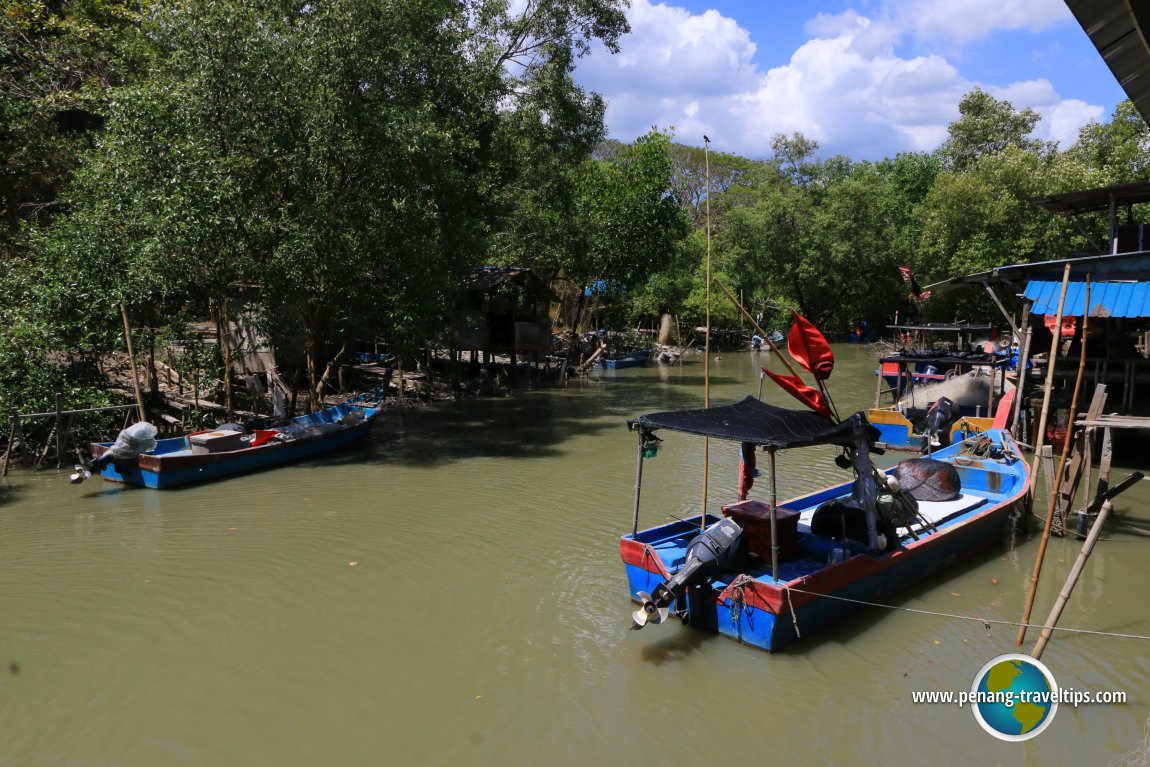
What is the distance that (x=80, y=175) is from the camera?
1423cm

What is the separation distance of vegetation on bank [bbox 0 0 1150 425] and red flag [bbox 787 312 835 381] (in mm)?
9962

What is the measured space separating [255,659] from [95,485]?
27.4ft

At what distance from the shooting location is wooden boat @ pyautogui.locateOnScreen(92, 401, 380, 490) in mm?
12914

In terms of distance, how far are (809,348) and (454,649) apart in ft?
15.3

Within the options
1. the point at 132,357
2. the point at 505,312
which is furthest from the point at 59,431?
the point at 505,312

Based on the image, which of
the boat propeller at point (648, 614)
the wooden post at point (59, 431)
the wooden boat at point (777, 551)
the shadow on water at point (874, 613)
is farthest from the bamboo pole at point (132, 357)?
the shadow on water at point (874, 613)

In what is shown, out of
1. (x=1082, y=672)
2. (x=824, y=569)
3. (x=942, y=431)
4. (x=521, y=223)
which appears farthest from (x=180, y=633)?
(x=521, y=223)

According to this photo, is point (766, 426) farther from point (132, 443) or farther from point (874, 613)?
point (132, 443)

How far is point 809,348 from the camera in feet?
25.0

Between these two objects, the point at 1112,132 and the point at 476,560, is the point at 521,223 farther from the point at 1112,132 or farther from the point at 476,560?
the point at 1112,132

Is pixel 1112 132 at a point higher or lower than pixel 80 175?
higher

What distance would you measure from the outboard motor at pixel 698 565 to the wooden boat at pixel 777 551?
1cm

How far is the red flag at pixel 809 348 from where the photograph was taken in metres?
7.63

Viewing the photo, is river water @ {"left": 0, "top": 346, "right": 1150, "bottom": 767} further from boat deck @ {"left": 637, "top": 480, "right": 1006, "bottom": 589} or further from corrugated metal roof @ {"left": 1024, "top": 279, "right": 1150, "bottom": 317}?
corrugated metal roof @ {"left": 1024, "top": 279, "right": 1150, "bottom": 317}
